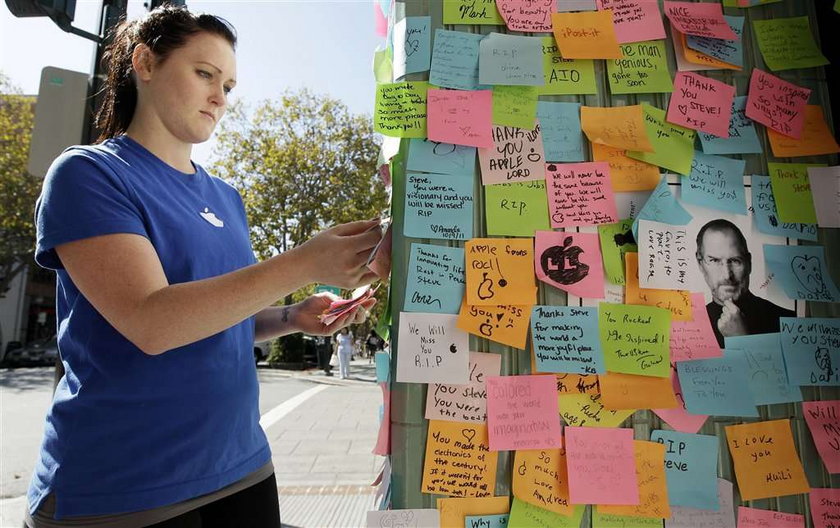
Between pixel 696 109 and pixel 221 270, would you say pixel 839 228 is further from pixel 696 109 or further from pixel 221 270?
pixel 221 270

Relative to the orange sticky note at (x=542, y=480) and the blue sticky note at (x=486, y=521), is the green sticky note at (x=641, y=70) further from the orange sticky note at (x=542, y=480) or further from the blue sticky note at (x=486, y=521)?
the blue sticky note at (x=486, y=521)

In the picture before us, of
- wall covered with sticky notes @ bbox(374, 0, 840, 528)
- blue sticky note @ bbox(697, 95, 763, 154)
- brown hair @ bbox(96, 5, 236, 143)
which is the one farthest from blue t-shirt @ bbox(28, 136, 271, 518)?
blue sticky note @ bbox(697, 95, 763, 154)

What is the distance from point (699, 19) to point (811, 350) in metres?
0.86

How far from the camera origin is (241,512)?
53.9 inches

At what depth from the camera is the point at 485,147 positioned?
4.41 feet

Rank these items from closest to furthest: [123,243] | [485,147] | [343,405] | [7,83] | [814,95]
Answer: [123,243] < [485,147] < [814,95] < [343,405] < [7,83]

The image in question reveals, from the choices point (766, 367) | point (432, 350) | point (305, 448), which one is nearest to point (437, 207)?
point (432, 350)

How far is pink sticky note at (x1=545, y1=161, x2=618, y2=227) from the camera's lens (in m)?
1.34

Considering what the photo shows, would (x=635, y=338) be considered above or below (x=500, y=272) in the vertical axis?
below

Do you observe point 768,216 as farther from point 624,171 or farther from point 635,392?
point 635,392

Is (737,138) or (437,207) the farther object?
(737,138)

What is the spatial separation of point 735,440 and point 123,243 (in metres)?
1.42

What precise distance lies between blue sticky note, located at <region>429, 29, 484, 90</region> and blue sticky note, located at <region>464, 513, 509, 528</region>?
1.00m

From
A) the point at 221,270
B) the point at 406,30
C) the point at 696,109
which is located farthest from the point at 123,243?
the point at 696,109
